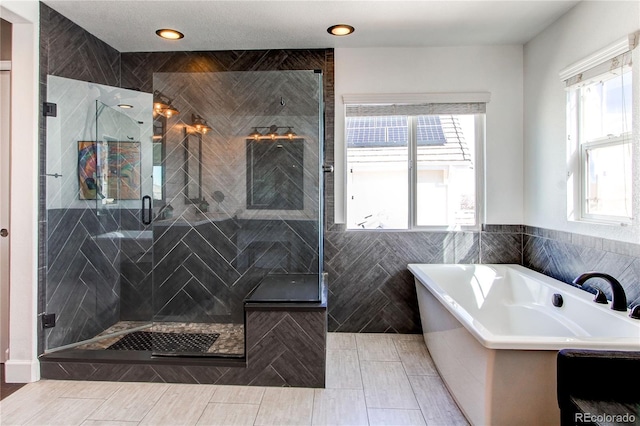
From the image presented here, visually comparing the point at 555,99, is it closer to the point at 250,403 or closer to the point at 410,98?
the point at 410,98

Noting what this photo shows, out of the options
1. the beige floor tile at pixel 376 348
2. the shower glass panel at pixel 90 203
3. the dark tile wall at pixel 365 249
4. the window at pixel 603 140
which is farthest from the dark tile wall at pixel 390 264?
the shower glass panel at pixel 90 203

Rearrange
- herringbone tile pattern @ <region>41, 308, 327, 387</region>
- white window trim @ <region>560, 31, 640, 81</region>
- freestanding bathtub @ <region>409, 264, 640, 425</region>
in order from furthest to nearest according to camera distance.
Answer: herringbone tile pattern @ <region>41, 308, 327, 387</region>
white window trim @ <region>560, 31, 640, 81</region>
freestanding bathtub @ <region>409, 264, 640, 425</region>

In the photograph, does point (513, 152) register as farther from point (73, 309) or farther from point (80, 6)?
point (73, 309)

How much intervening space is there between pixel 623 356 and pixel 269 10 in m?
2.91

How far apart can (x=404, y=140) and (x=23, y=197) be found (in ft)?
10.2

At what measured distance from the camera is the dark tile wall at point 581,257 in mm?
2094

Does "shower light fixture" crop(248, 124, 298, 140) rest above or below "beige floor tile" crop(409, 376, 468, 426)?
above

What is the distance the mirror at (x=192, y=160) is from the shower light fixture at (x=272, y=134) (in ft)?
1.53

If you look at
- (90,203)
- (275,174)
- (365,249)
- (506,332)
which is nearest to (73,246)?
(90,203)

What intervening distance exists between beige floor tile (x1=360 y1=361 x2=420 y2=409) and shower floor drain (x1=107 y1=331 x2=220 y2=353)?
1225mm

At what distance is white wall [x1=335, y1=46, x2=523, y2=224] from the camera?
128 inches

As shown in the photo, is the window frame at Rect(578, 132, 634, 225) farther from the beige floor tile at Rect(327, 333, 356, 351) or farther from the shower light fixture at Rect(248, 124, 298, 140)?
the shower light fixture at Rect(248, 124, 298, 140)

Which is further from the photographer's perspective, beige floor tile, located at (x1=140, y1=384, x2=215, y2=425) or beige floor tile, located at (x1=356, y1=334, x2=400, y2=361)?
beige floor tile, located at (x1=356, y1=334, x2=400, y2=361)

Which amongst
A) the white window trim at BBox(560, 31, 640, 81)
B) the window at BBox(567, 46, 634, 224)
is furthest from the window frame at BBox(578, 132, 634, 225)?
the white window trim at BBox(560, 31, 640, 81)
